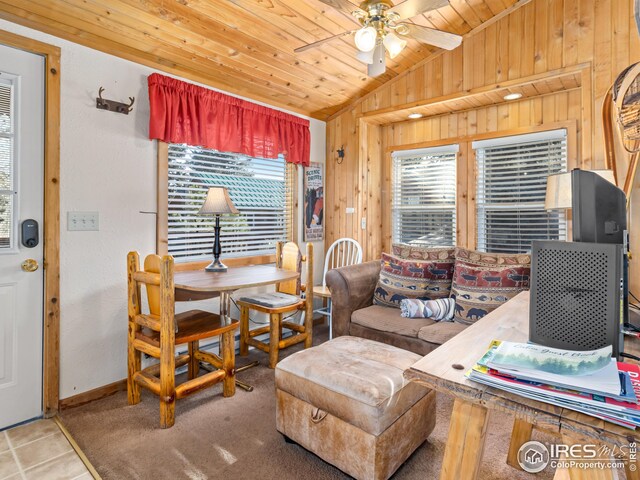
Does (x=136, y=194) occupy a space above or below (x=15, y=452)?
above

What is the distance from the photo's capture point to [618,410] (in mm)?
625

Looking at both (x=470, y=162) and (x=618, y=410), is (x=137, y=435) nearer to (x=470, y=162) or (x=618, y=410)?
(x=618, y=410)

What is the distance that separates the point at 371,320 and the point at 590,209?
198 centimetres

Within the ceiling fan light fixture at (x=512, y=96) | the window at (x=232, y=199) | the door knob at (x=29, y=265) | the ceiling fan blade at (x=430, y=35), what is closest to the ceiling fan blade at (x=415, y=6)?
the ceiling fan blade at (x=430, y=35)

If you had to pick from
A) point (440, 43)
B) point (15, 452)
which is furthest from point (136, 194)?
point (440, 43)

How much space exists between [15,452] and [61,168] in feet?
5.08

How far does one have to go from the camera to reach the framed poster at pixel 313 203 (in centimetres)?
397

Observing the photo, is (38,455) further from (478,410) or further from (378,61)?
(378,61)

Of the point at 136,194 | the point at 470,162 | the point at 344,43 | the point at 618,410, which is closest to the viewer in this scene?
the point at 618,410

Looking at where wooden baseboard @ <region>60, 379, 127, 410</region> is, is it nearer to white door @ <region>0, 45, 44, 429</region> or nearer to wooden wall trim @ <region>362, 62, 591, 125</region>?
white door @ <region>0, 45, 44, 429</region>

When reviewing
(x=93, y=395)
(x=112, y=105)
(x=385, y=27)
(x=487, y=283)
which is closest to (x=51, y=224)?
(x=112, y=105)

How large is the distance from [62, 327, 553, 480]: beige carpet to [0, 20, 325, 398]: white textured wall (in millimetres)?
341

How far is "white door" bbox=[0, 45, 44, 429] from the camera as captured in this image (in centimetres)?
206

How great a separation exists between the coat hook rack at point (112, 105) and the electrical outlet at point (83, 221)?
0.70 metres
